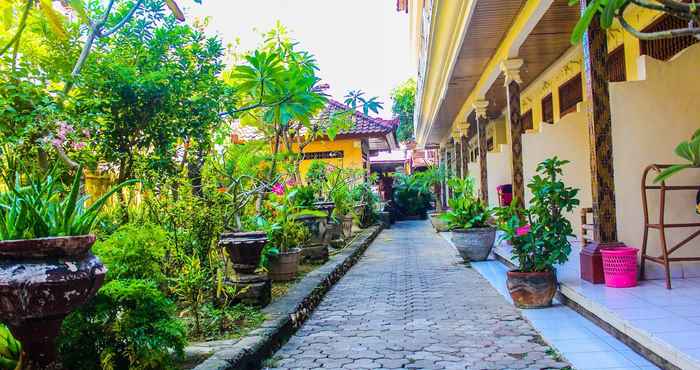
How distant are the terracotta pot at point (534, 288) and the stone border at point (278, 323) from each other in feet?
6.43

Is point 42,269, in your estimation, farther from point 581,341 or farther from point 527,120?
point 527,120

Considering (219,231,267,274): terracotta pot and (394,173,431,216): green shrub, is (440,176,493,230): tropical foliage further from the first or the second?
(394,173,431,216): green shrub

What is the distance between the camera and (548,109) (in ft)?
34.9

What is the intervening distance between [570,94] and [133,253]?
316 inches

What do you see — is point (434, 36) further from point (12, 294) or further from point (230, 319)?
point (12, 294)

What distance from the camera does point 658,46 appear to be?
20.3 feet

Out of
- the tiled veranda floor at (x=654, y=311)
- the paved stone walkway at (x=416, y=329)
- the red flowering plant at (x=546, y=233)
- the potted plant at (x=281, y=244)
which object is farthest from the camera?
the potted plant at (x=281, y=244)

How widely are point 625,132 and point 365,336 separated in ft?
9.67

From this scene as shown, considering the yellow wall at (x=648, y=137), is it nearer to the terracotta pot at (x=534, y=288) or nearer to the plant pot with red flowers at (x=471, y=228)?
the terracotta pot at (x=534, y=288)

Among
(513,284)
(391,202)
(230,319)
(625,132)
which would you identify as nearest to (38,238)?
(230,319)

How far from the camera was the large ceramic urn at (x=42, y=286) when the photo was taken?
2207mm

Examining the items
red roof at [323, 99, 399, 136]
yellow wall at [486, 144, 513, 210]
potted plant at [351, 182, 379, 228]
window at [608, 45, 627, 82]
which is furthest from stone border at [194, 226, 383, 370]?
red roof at [323, 99, 399, 136]

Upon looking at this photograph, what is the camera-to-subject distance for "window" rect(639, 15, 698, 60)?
575 cm

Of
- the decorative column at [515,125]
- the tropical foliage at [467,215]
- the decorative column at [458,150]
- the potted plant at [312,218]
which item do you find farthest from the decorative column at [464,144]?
the potted plant at [312,218]
